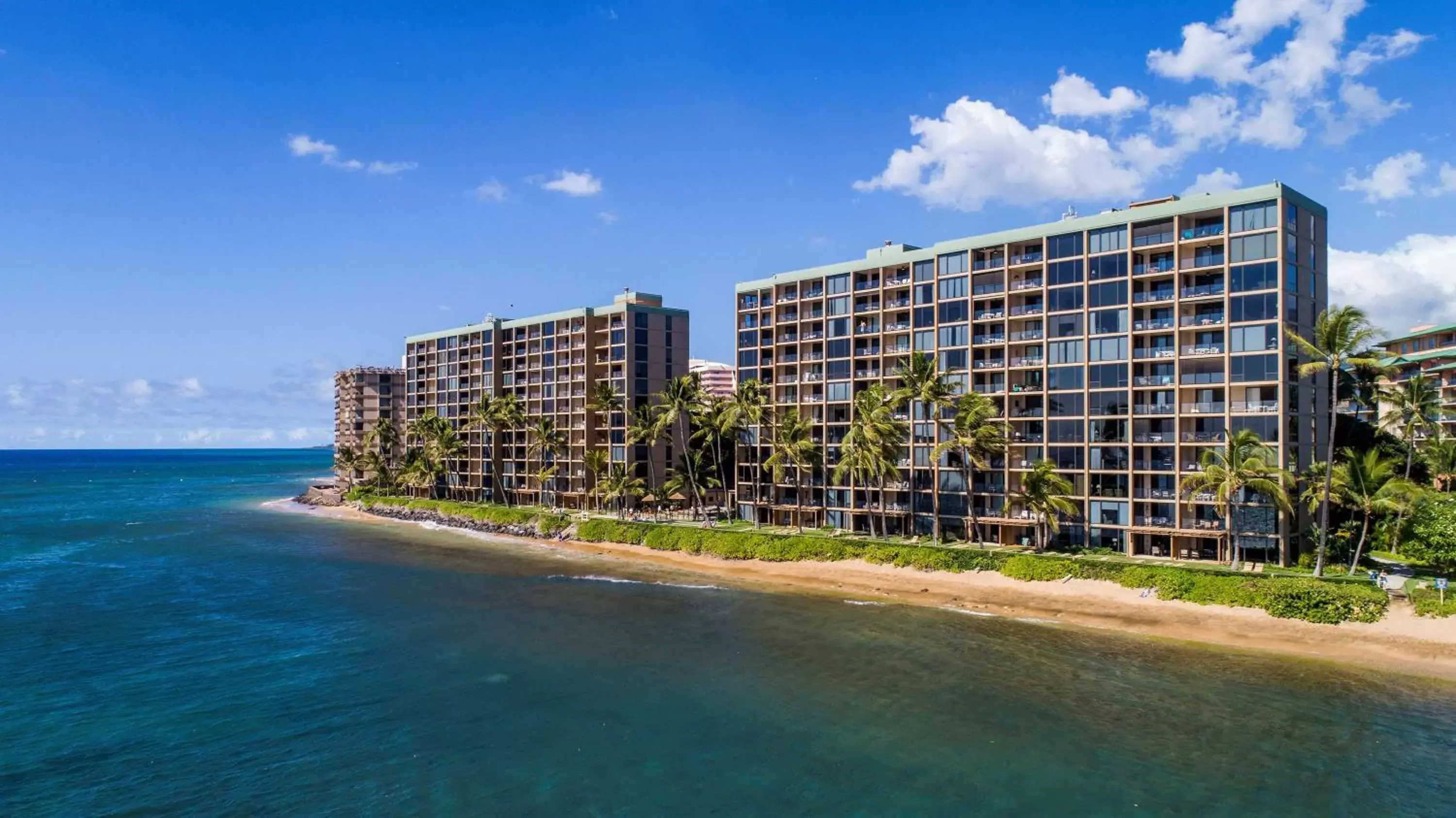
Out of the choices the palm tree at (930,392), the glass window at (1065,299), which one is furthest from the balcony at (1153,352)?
the palm tree at (930,392)

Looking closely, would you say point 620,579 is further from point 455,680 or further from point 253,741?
point 253,741

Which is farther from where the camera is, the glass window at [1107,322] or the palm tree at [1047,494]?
the glass window at [1107,322]

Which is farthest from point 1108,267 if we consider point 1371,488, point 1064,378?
point 1371,488

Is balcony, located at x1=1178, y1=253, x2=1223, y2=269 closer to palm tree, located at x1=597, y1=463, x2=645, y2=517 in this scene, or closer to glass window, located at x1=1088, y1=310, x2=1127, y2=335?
glass window, located at x1=1088, y1=310, x2=1127, y2=335

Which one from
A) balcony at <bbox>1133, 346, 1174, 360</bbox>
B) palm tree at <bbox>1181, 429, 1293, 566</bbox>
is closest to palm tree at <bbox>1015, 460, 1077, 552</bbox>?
palm tree at <bbox>1181, 429, 1293, 566</bbox>

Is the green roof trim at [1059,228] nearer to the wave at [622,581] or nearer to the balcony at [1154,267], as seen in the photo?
the balcony at [1154,267]

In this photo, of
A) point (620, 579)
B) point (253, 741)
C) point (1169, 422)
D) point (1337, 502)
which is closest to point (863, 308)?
point (1169, 422)
